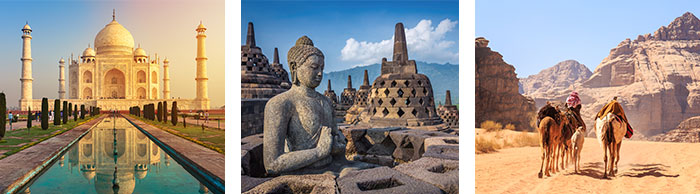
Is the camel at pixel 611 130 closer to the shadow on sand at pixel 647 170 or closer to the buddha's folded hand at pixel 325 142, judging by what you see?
the shadow on sand at pixel 647 170

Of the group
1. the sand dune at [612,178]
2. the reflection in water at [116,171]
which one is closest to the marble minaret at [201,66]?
the reflection in water at [116,171]

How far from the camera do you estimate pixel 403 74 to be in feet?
18.1

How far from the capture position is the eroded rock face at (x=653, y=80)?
12977 mm

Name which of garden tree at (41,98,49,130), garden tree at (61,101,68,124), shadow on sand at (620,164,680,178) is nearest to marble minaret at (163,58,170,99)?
garden tree at (61,101,68,124)

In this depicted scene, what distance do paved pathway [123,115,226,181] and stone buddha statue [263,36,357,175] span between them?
2.33 m

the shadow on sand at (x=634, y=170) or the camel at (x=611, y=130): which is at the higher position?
the camel at (x=611, y=130)

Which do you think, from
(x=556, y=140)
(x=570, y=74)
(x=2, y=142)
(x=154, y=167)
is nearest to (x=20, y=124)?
(x=2, y=142)

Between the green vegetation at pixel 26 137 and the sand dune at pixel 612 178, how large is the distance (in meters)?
10.1

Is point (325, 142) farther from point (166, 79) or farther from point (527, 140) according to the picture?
point (527, 140)

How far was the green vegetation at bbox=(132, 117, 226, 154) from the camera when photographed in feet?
22.7

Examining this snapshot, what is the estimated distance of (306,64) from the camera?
2322 mm

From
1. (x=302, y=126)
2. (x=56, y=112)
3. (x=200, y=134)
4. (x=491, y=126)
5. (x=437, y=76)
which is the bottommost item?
(x=491, y=126)

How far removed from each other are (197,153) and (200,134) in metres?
1.15

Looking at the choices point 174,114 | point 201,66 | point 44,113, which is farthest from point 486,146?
point 44,113
